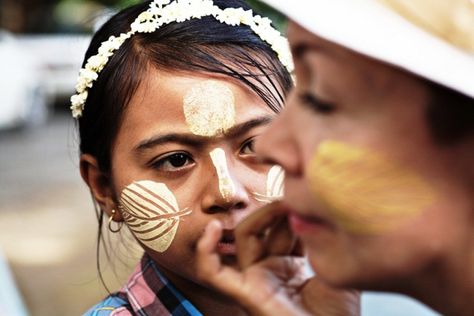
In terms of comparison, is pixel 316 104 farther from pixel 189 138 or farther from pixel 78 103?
pixel 78 103

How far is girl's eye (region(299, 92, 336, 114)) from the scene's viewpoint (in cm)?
145

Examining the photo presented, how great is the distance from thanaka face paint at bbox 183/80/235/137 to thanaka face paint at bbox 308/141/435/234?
93cm

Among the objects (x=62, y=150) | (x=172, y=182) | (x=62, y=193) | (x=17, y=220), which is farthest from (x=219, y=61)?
(x=62, y=150)

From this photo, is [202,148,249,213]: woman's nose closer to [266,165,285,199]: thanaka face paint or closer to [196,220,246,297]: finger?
[266,165,285,199]: thanaka face paint

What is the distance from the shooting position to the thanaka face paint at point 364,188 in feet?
4.63

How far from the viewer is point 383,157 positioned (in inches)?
55.4

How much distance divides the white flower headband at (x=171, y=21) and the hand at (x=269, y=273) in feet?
3.20

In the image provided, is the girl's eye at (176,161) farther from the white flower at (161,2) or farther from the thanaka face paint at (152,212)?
the white flower at (161,2)

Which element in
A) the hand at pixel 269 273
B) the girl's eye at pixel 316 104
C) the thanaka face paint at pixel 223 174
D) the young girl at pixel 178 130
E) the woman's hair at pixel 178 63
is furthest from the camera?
the woman's hair at pixel 178 63

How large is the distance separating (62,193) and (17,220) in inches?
52.0

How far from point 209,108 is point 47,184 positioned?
335 inches

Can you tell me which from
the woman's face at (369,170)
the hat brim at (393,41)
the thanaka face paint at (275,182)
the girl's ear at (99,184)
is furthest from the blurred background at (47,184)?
the hat brim at (393,41)

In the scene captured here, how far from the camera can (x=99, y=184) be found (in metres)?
2.71

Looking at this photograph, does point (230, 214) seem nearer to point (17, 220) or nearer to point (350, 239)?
point (350, 239)
